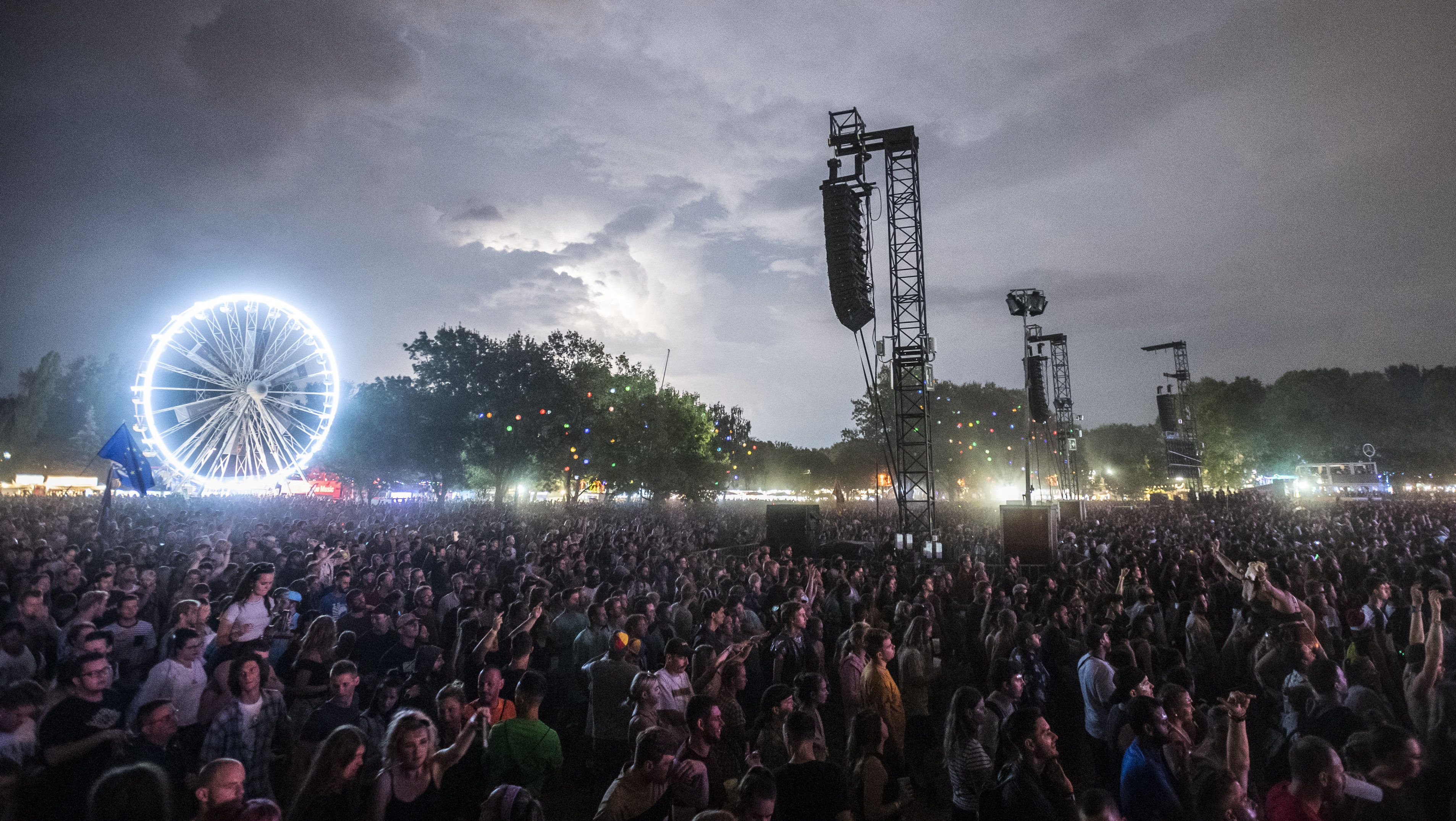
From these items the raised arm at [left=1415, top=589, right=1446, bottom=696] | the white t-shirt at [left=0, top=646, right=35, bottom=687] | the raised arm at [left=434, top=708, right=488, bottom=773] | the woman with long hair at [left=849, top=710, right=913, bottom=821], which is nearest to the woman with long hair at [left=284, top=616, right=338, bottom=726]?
the raised arm at [left=434, top=708, right=488, bottom=773]

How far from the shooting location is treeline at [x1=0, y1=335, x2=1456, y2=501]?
3588 centimetres

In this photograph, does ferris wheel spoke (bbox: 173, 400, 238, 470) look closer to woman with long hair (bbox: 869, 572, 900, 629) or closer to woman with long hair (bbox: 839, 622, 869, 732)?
woman with long hair (bbox: 869, 572, 900, 629)

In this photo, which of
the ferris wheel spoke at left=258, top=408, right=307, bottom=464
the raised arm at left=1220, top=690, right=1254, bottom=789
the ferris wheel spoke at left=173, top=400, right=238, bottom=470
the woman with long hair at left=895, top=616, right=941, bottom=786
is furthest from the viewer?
the ferris wheel spoke at left=258, top=408, right=307, bottom=464

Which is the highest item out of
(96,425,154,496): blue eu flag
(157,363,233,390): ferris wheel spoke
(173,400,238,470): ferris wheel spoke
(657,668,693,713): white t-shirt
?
(157,363,233,390): ferris wheel spoke

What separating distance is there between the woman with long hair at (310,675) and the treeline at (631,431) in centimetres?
2516

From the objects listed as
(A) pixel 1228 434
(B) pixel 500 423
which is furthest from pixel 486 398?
(A) pixel 1228 434

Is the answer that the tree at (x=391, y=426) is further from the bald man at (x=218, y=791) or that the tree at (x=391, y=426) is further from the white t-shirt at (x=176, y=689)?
the bald man at (x=218, y=791)

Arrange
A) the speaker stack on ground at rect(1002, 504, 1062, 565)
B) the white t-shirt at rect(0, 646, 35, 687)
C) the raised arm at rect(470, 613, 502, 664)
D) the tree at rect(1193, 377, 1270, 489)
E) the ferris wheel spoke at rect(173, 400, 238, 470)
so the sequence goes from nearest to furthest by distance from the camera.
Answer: the white t-shirt at rect(0, 646, 35, 687) → the raised arm at rect(470, 613, 502, 664) → the speaker stack on ground at rect(1002, 504, 1062, 565) → the ferris wheel spoke at rect(173, 400, 238, 470) → the tree at rect(1193, 377, 1270, 489)

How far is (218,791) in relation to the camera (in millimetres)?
2629

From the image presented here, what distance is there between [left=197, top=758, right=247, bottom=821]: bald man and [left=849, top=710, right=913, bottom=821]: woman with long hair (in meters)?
2.82

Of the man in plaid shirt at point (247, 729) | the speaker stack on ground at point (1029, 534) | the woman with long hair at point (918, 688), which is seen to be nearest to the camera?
the man in plaid shirt at point (247, 729)

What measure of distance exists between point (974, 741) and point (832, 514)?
26643 mm

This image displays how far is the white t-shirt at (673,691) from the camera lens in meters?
4.52

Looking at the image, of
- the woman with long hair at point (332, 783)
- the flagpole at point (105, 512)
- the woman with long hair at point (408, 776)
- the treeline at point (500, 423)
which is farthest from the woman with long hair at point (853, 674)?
the treeline at point (500, 423)
